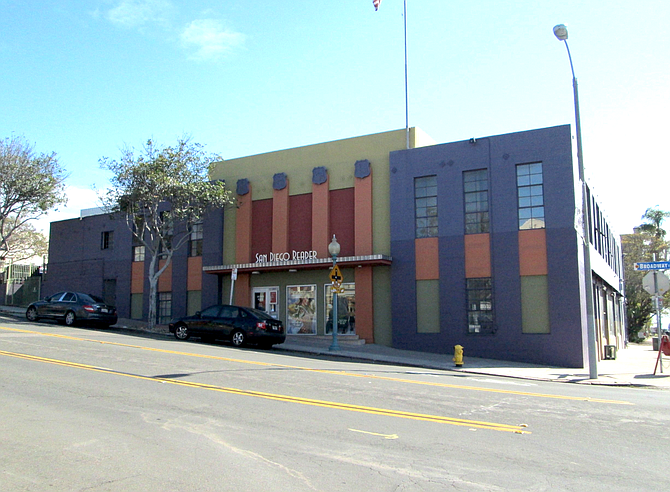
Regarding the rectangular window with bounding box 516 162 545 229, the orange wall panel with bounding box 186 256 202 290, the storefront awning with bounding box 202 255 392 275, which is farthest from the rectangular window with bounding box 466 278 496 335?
the orange wall panel with bounding box 186 256 202 290

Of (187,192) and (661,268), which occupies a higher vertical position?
(187,192)

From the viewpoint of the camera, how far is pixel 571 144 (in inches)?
813

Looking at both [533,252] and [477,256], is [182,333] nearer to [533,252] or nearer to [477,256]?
[477,256]

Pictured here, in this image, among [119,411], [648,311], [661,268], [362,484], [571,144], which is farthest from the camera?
[648,311]

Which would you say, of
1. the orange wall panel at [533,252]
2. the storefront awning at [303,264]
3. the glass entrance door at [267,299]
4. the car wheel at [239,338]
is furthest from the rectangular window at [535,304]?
the glass entrance door at [267,299]

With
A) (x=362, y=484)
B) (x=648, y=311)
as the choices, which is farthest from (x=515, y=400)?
(x=648, y=311)

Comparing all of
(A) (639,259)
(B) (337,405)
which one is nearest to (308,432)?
(B) (337,405)

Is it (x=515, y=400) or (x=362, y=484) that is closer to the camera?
(x=362, y=484)

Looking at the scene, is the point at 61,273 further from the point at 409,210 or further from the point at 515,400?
the point at 515,400

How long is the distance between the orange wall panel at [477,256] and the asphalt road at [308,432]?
27.6 feet

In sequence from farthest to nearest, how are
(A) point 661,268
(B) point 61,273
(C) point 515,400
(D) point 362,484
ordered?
(B) point 61,273 < (A) point 661,268 < (C) point 515,400 < (D) point 362,484


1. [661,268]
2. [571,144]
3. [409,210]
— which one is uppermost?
[571,144]

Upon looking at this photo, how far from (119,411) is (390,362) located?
1127 cm

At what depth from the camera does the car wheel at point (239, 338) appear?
20578mm
